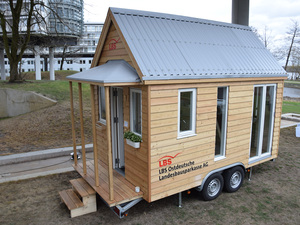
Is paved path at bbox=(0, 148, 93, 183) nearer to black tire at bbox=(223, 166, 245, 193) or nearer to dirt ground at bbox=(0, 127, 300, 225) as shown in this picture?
dirt ground at bbox=(0, 127, 300, 225)

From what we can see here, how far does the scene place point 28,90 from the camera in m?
15.0

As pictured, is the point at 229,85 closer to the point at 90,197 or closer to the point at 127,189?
the point at 127,189

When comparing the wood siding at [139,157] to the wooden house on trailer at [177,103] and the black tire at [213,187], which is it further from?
the black tire at [213,187]

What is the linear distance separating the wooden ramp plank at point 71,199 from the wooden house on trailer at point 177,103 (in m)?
0.49

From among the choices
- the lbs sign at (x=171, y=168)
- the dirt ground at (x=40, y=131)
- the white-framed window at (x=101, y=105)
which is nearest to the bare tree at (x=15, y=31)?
the dirt ground at (x=40, y=131)

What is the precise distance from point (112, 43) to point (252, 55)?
386cm

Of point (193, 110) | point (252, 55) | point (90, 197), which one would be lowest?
point (90, 197)

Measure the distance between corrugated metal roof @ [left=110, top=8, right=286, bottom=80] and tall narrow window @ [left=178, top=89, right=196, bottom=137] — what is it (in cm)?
39

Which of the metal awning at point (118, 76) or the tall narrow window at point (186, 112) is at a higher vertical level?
the metal awning at point (118, 76)

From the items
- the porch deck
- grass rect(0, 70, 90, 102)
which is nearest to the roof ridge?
the porch deck

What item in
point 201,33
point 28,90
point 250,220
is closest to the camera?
point 250,220

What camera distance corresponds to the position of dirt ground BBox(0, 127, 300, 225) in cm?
533

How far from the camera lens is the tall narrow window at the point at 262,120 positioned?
6.89 metres

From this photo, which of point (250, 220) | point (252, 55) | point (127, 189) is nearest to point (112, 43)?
point (127, 189)
